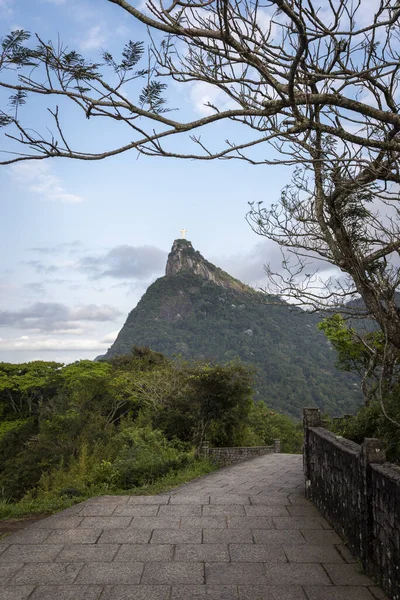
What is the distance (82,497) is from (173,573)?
10.6 feet

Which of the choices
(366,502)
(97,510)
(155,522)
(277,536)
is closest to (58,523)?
(97,510)

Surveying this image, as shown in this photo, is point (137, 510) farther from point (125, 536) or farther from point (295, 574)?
point (295, 574)

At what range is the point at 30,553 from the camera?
194 inches

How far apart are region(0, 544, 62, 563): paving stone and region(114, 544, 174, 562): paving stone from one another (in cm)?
63

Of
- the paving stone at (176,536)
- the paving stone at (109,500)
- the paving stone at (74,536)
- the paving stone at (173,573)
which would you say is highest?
the paving stone at (109,500)

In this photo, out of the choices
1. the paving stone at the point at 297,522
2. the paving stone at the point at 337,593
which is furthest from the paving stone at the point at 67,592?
the paving stone at the point at 297,522

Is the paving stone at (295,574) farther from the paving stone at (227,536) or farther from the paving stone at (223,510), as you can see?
the paving stone at (223,510)

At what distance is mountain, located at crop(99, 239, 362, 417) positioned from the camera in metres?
55.5

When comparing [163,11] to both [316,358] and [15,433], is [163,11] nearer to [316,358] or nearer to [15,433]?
[15,433]

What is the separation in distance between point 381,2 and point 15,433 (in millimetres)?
26495

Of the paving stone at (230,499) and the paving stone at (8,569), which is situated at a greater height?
the paving stone at (8,569)

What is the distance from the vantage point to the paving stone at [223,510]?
21.5 ft

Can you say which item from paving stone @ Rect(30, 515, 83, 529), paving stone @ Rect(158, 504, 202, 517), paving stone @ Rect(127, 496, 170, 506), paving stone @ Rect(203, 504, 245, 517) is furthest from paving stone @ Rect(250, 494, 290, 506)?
paving stone @ Rect(30, 515, 83, 529)

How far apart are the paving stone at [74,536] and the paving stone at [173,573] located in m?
0.99
